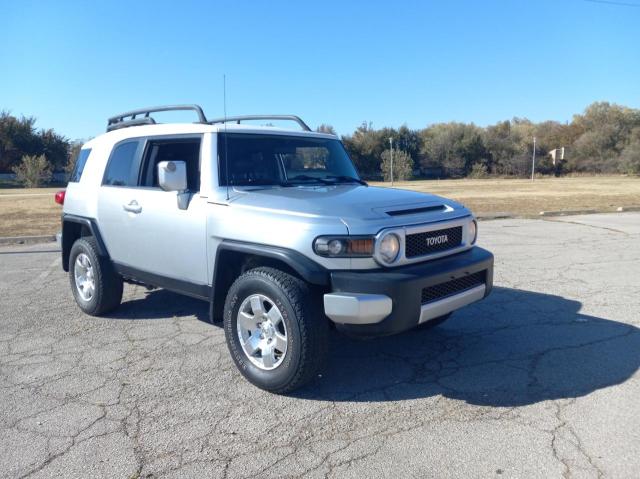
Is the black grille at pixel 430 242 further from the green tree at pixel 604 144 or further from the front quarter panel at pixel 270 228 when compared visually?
the green tree at pixel 604 144

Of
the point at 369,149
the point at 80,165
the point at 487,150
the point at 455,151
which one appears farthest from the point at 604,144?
the point at 80,165

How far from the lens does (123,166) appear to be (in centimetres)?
548

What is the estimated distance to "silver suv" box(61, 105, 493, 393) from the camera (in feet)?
11.8

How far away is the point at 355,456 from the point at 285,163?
278 centimetres

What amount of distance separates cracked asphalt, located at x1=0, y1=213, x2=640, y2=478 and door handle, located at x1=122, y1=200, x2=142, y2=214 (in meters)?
1.24

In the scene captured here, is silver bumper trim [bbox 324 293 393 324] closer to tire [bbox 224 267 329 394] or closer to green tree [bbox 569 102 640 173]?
tire [bbox 224 267 329 394]

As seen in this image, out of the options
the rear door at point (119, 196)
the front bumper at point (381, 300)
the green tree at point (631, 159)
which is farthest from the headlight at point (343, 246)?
the green tree at point (631, 159)

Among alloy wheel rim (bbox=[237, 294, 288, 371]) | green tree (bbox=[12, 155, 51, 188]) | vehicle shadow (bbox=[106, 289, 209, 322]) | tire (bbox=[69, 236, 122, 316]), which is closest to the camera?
alloy wheel rim (bbox=[237, 294, 288, 371])

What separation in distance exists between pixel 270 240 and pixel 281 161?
4.42ft

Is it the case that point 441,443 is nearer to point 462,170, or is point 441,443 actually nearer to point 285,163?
point 285,163

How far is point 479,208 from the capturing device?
18.9 meters

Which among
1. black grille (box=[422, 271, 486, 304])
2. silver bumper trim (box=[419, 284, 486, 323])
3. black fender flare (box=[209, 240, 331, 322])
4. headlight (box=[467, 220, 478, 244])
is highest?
headlight (box=[467, 220, 478, 244])

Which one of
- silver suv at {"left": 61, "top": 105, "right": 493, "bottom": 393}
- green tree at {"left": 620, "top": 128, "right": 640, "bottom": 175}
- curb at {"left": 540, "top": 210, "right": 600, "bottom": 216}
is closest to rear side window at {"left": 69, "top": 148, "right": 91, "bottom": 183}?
silver suv at {"left": 61, "top": 105, "right": 493, "bottom": 393}

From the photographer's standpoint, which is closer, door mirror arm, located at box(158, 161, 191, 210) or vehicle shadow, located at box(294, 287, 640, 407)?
vehicle shadow, located at box(294, 287, 640, 407)
